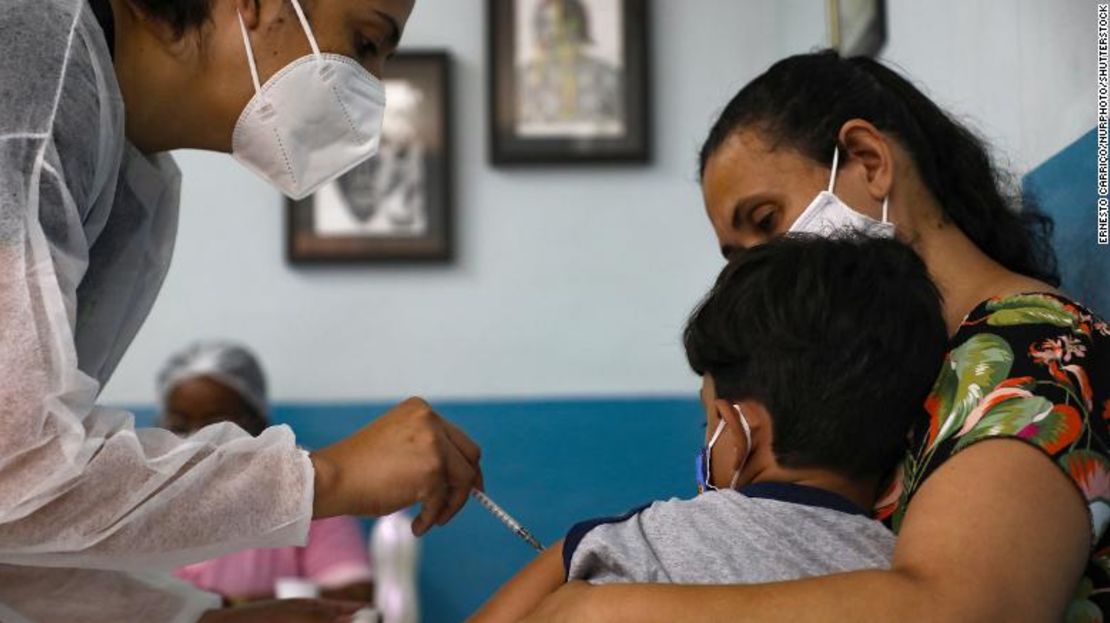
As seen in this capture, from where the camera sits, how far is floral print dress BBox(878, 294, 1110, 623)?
3.57ft

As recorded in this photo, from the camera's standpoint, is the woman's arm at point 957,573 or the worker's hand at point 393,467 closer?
the woman's arm at point 957,573

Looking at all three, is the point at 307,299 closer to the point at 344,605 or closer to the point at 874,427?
the point at 344,605

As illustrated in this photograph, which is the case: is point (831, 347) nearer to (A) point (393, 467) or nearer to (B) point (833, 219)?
(B) point (833, 219)

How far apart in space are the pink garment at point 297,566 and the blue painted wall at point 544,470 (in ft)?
0.65

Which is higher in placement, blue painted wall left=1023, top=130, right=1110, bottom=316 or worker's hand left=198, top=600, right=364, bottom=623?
blue painted wall left=1023, top=130, right=1110, bottom=316

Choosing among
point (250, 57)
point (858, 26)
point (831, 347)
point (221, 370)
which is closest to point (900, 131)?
point (831, 347)

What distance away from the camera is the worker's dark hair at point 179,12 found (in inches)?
54.1

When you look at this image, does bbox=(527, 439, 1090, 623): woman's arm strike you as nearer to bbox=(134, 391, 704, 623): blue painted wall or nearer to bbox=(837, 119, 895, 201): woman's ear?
bbox=(837, 119, 895, 201): woman's ear

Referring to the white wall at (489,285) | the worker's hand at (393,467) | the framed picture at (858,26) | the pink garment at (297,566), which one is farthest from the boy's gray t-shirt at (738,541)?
the white wall at (489,285)

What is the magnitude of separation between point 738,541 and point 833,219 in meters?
0.39

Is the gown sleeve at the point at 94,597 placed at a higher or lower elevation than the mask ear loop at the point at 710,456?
lower

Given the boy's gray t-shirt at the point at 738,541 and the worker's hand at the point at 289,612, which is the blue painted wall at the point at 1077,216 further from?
the worker's hand at the point at 289,612

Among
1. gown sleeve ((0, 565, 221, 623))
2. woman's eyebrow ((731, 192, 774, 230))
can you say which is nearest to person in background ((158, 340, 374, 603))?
gown sleeve ((0, 565, 221, 623))

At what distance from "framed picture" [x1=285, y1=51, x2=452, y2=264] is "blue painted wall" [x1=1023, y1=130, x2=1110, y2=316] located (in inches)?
65.6
